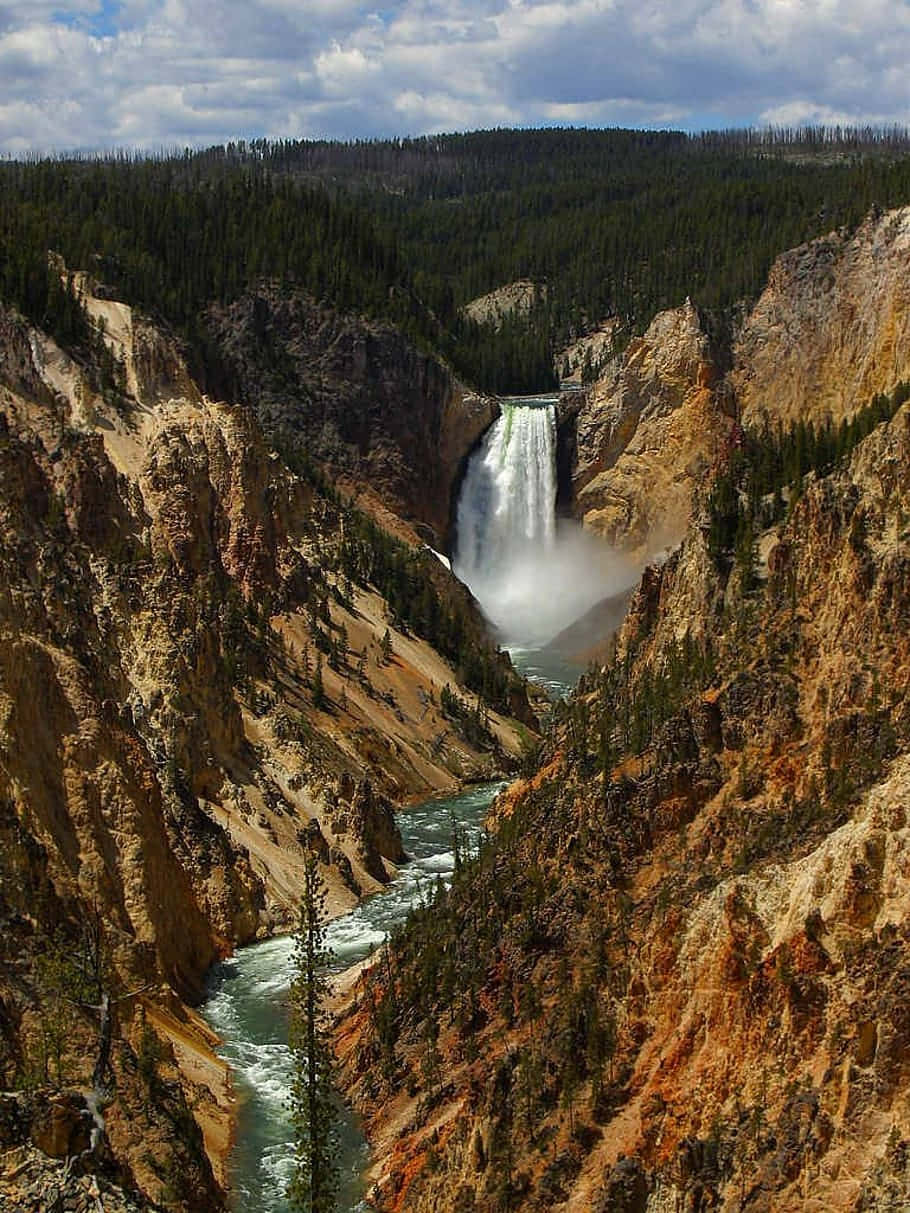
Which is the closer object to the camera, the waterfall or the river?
the river

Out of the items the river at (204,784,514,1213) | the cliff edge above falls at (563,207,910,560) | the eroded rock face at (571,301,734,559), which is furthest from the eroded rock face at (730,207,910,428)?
the river at (204,784,514,1213)

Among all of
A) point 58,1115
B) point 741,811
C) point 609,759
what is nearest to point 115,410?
point 609,759

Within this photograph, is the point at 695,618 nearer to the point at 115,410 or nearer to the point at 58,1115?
the point at 58,1115

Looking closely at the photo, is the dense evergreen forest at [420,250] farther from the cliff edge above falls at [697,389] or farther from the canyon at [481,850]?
the canyon at [481,850]

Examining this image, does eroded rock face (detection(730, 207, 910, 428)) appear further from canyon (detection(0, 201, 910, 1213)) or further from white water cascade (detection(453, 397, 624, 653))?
white water cascade (detection(453, 397, 624, 653))

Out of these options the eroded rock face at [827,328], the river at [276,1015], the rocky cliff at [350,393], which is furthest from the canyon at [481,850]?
the rocky cliff at [350,393]
